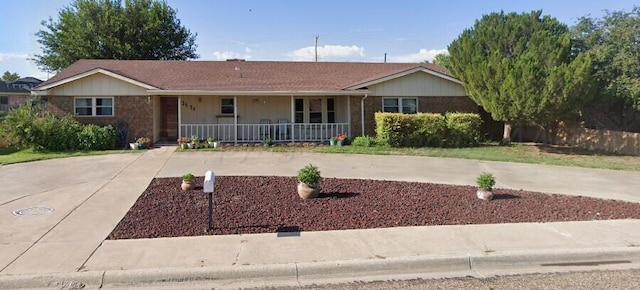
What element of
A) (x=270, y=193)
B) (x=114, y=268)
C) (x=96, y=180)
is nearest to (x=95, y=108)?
(x=96, y=180)

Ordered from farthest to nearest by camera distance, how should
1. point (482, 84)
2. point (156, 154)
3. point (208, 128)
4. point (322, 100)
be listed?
point (322, 100) < point (208, 128) < point (482, 84) < point (156, 154)

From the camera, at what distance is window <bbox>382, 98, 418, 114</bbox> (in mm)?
18641

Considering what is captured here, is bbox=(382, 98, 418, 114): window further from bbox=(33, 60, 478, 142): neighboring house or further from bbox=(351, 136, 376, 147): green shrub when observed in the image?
bbox=(351, 136, 376, 147): green shrub

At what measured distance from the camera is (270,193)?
8.29 meters

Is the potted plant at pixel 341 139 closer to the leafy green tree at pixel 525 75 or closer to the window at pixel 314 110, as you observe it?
the window at pixel 314 110

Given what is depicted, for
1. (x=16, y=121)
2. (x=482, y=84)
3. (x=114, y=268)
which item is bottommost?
(x=114, y=268)

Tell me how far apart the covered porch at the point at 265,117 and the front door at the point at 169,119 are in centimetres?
87

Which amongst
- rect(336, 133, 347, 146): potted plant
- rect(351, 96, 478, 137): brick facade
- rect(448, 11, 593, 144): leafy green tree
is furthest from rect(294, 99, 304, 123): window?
rect(448, 11, 593, 144): leafy green tree

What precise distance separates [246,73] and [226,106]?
219 centimetres

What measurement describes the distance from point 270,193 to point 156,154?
758cm

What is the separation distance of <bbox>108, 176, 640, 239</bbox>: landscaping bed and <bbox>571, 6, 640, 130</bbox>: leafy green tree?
12.0 meters

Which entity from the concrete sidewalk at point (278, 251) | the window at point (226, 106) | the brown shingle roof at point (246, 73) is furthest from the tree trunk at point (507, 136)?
the window at point (226, 106)

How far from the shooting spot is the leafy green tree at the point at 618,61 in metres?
17.2

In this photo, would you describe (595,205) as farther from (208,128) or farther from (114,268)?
(208,128)
